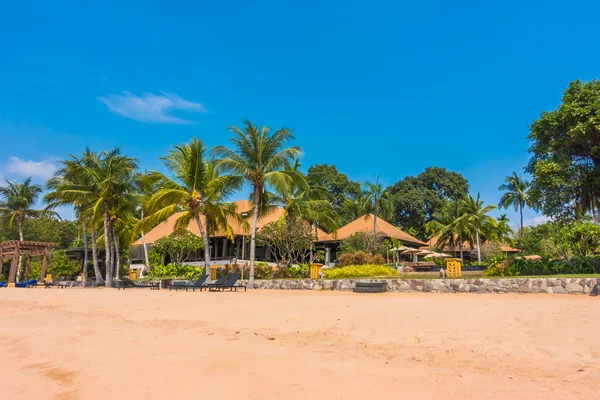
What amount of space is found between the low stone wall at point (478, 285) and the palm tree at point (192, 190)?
6388 mm

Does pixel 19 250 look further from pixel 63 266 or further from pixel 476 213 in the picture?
pixel 476 213

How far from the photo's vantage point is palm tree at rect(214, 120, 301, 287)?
789 inches

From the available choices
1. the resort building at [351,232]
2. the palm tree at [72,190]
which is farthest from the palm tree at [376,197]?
the palm tree at [72,190]

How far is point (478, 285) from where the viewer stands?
13.7 meters

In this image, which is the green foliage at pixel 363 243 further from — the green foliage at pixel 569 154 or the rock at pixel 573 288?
the rock at pixel 573 288

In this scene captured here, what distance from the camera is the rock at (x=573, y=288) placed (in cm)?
1165

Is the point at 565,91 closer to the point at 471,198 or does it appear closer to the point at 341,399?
the point at 341,399

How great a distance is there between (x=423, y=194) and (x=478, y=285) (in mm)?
38127

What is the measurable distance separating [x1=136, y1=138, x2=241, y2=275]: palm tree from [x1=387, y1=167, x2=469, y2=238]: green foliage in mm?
30207

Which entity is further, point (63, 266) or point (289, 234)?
point (63, 266)

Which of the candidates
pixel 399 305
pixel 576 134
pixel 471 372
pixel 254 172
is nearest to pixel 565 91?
pixel 576 134

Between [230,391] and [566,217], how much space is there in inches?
684

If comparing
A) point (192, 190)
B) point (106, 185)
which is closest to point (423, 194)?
point (192, 190)

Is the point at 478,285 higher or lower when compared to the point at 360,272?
lower
